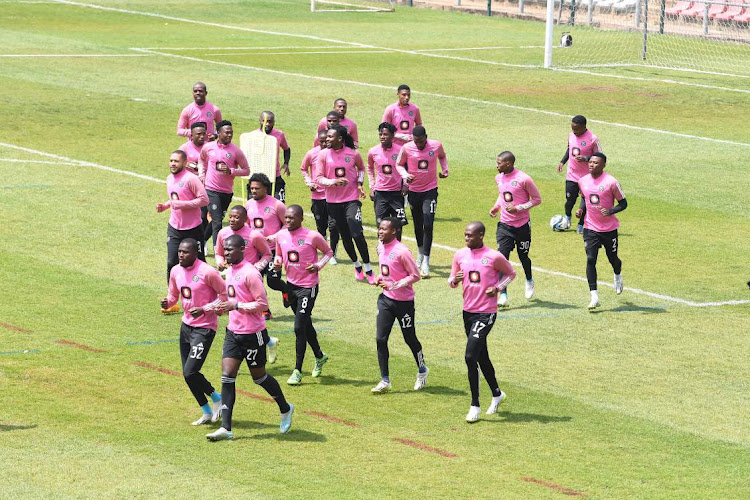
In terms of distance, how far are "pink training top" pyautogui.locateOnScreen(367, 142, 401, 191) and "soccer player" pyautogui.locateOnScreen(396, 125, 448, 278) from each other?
14 centimetres

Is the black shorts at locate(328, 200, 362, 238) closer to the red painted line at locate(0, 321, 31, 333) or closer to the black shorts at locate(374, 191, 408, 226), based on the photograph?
the black shorts at locate(374, 191, 408, 226)

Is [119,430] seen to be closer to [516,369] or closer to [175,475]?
[175,475]

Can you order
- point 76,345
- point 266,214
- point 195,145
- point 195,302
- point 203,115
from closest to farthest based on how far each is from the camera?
1. point 195,302
2. point 76,345
3. point 266,214
4. point 195,145
5. point 203,115

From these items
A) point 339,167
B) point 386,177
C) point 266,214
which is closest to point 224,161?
point 339,167

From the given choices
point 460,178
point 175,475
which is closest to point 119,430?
point 175,475

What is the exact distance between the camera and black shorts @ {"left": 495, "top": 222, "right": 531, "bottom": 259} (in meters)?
22.0

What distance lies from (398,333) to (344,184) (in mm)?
3289

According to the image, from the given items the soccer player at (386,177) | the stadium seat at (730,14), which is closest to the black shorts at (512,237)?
the soccer player at (386,177)

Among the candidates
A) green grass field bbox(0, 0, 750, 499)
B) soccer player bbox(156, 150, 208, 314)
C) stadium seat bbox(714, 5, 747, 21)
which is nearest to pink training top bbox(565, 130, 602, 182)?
green grass field bbox(0, 0, 750, 499)

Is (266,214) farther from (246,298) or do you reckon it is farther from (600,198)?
(600,198)

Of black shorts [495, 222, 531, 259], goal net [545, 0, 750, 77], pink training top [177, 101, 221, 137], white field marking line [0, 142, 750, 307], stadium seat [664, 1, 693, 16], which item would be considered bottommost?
white field marking line [0, 142, 750, 307]

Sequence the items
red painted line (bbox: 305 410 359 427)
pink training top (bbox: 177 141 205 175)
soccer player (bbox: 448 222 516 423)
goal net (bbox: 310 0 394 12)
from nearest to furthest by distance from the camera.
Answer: red painted line (bbox: 305 410 359 427), soccer player (bbox: 448 222 516 423), pink training top (bbox: 177 141 205 175), goal net (bbox: 310 0 394 12)

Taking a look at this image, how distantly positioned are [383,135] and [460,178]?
9191 millimetres

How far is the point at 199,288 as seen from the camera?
15477 mm
